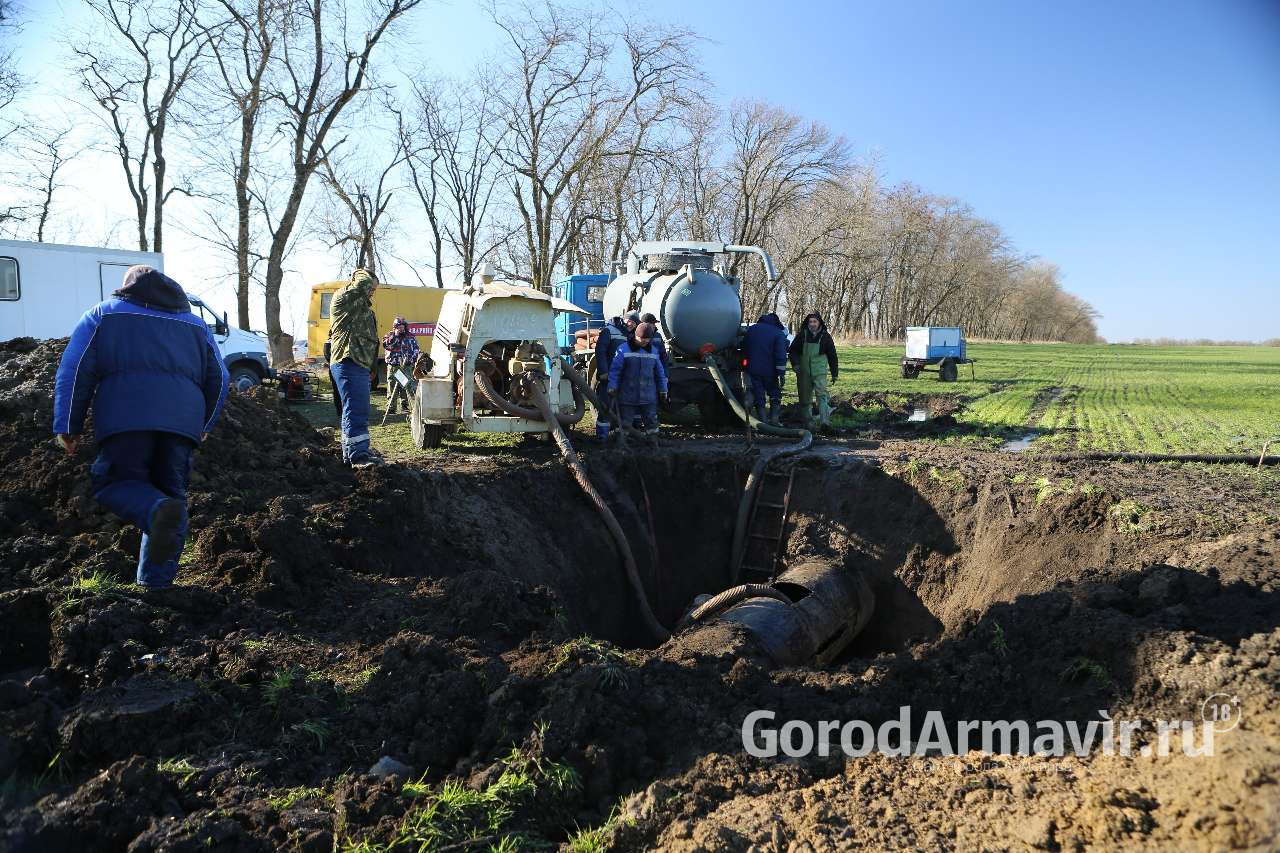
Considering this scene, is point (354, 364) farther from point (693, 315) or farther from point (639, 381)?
point (693, 315)

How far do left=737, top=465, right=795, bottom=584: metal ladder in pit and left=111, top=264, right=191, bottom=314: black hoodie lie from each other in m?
5.81

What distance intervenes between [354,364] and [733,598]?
3.92 metres

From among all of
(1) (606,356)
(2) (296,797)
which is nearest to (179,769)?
(2) (296,797)

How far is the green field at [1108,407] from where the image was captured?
31.8ft

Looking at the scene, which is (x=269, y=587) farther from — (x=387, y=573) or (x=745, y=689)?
(x=745, y=689)

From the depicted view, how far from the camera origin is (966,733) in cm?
350

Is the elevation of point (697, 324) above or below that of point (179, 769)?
above

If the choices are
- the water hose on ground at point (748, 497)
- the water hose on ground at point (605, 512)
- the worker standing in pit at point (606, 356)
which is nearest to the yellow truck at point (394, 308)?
the worker standing in pit at point (606, 356)

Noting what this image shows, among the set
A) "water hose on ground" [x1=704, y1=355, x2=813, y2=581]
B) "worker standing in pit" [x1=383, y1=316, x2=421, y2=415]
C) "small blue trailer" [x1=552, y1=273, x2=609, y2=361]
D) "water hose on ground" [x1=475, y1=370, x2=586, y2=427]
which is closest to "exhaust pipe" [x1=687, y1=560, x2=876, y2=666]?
"water hose on ground" [x1=704, y1=355, x2=813, y2=581]

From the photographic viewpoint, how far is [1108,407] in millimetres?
13836

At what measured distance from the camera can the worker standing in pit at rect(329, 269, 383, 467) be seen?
674 centimetres

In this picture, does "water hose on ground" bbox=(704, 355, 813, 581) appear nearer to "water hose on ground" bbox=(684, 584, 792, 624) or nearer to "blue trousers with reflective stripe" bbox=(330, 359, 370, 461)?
"water hose on ground" bbox=(684, 584, 792, 624)

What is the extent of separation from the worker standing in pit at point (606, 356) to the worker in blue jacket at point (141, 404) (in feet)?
17.6

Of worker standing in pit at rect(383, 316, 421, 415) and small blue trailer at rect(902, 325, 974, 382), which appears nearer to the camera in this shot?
worker standing in pit at rect(383, 316, 421, 415)
